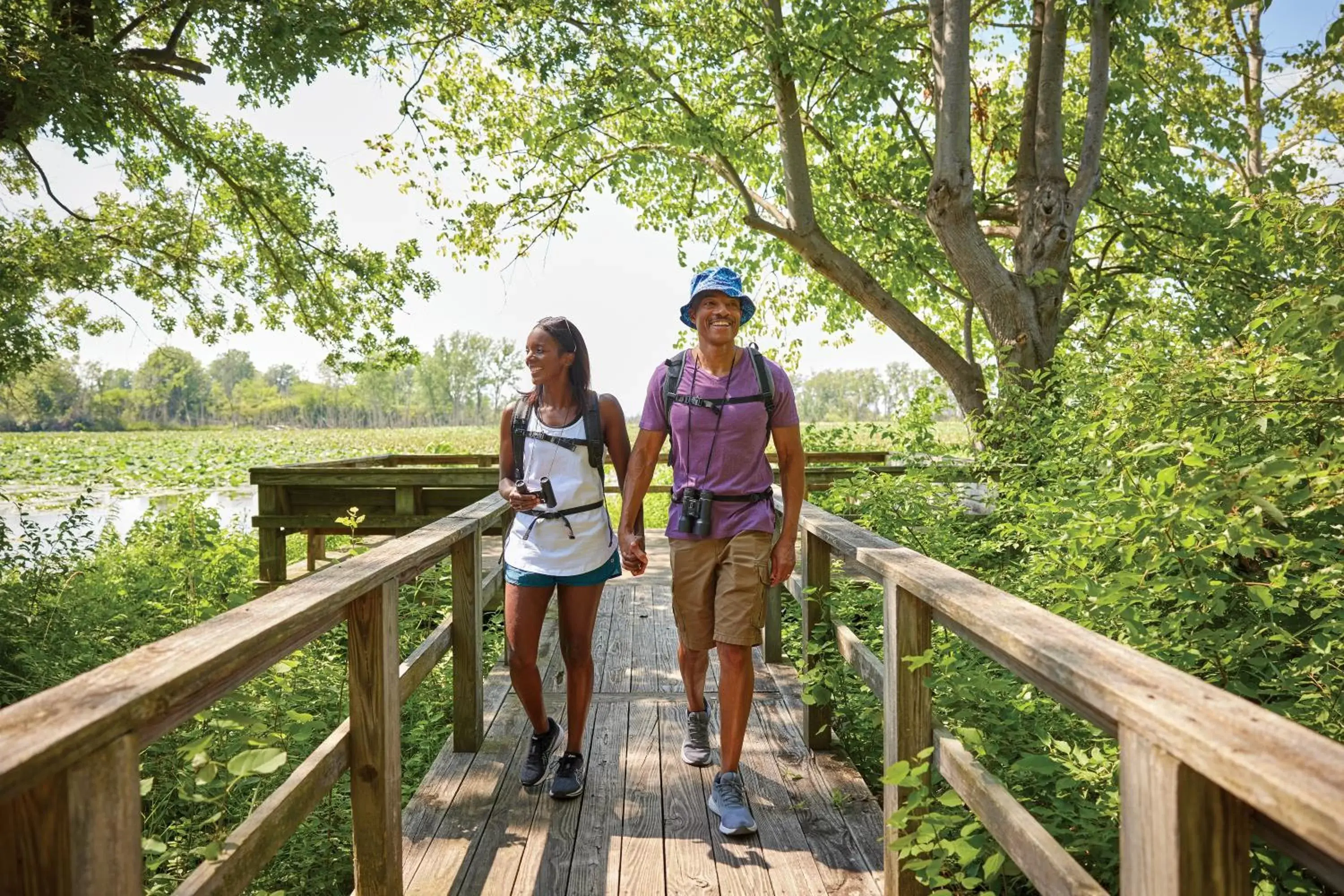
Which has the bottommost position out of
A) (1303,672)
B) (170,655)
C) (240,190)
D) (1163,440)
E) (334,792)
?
(334,792)

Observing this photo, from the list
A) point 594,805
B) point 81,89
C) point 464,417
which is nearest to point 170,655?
point 594,805

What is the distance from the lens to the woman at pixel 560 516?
3.21m

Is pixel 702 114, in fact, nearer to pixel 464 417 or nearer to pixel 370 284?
pixel 370 284

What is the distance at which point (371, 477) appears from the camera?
9.01m

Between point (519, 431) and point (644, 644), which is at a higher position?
point (519, 431)

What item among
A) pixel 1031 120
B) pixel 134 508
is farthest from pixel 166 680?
pixel 134 508

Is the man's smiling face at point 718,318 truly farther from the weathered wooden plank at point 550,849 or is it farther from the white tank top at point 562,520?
the weathered wooden plank at point 550,849

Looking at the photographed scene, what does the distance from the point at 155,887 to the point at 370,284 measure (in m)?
10.1

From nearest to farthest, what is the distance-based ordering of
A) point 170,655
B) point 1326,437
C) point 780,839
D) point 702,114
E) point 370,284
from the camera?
1. point 170,655
2. point 1326,437
3. point 780,839
4. point 702,114
5. point 370,284

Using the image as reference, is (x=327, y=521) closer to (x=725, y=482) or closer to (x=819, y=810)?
(x=725, y=482)

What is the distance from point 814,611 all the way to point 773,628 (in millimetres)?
1327

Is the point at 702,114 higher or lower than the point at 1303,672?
higher

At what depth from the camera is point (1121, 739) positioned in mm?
1290

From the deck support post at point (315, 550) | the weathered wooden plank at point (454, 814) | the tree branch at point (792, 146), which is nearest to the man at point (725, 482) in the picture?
the weathered wooden plank at point (454, 814)
